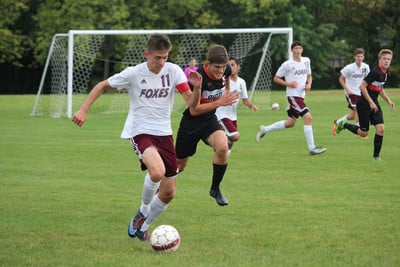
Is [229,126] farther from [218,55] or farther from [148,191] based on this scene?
[148,191]

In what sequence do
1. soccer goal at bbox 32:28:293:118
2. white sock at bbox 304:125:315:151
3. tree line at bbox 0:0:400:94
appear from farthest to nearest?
tree line at bbox 0:0:400:94 < soccer goal at bbox 32:28:293:118 < white sock at bbox 304:125:315:151

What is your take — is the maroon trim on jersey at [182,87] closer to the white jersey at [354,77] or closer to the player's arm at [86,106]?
the player's arm at [86,106]

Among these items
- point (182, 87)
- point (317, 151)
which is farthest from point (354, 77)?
point (182, 87)

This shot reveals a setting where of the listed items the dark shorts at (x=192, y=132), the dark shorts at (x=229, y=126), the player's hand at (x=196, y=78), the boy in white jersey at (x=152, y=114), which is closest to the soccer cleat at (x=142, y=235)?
the boy in white jersey at (x=152, y=114)

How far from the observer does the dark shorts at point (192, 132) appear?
→ 877 cm

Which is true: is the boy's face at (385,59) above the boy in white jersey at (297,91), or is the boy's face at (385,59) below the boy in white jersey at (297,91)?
above

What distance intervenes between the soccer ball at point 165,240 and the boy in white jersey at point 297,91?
8.01 metres

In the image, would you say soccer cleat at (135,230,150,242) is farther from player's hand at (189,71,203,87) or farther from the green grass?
player's hand at (189,71,203,87)

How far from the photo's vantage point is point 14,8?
155 feet

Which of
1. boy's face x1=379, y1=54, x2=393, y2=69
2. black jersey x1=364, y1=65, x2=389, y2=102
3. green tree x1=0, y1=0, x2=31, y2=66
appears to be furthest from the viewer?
green tree x1=0, y1=0, x2=31, y2=66

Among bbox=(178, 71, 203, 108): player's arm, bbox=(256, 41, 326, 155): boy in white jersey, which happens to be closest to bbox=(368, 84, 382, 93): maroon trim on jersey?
bbox=(256, 41, 326, 155): boy in white jersey

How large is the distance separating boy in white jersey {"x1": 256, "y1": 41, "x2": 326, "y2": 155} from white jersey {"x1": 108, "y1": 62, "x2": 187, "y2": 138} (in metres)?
7.51

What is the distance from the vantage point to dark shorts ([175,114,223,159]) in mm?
8773

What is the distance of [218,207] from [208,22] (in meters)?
42.6
